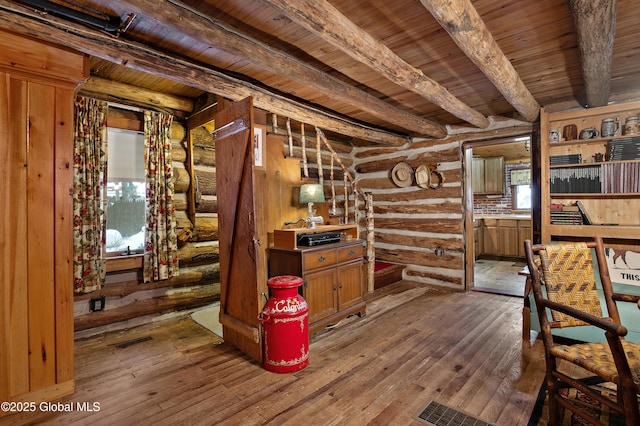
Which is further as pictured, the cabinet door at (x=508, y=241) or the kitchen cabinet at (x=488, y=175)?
the kitchen cabinet at (x=488, y=175)

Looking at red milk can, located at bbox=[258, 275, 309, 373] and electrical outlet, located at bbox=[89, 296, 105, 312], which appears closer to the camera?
red milk can, located at bbox=[258, 275, 309, 373]

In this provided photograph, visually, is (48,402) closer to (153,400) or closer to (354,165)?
(153,400)

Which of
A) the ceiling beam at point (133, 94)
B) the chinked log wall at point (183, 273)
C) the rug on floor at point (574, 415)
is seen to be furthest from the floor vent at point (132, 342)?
the rug on floor at point (574, 415)

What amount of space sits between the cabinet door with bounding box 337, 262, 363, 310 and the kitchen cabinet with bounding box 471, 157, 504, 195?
18.4 ft

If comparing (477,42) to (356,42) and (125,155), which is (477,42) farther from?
(125,155)

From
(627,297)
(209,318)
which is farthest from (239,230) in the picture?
(627,297)

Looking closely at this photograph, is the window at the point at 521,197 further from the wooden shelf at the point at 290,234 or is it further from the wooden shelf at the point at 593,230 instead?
the wooden shelf at the point at 290,234

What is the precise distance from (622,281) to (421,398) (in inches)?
97.6

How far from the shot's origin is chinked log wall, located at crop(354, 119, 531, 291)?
17.0 feet

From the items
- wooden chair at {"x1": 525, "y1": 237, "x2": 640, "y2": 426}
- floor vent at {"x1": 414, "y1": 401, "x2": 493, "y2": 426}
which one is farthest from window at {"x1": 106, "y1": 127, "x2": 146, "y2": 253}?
wooden chair at {"x1": 525, "y1": 237, "x2": 640, "y2": 426}

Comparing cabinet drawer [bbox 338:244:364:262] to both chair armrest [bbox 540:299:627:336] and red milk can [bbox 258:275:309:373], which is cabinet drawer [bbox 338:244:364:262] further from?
chair armrest [bbox 540:299:627:336]

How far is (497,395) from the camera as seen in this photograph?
7.45ft

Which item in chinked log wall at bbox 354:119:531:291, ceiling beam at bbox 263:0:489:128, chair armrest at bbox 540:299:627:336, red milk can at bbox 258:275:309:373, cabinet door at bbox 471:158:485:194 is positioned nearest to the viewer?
chair armrest at bbox 540:299:627:336

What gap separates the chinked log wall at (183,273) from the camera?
3736 mm
